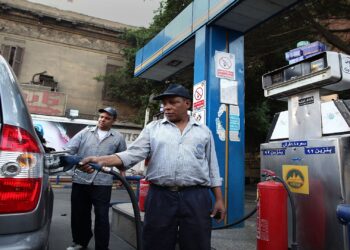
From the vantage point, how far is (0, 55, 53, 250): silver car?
4.73 feet

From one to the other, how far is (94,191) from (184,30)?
3.62 meters

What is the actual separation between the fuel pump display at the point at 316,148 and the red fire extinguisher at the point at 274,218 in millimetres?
240

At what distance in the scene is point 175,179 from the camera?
2.32m

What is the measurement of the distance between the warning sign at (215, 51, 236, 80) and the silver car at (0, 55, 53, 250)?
12.2ft

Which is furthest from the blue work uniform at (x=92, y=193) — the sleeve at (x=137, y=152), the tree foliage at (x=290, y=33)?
the tree foliage at (x=290, y=33)

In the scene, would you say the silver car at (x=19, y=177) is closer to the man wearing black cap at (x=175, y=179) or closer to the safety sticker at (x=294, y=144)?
the man wearing black cap at (x=175, y=179)

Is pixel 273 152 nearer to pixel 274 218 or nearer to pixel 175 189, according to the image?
pixel 274 218

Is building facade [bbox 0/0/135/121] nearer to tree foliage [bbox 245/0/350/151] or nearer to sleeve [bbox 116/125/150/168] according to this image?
tree foliage [bbox 245/0/350/151]

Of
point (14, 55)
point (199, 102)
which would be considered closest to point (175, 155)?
point (199, 102)

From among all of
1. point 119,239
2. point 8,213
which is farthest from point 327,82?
point 119,239

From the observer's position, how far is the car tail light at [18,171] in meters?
1.45

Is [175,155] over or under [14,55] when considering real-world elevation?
under

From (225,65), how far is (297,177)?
234cm

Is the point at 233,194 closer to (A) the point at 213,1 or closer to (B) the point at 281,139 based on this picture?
(B) the point at 281,139
